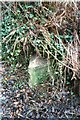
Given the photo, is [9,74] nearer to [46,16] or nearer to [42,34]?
[42,34]

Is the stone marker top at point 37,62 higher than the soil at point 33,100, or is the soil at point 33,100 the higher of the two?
the stone marker top at point 37,62

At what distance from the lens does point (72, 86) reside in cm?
207

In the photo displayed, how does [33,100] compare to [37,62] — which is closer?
[33,100]

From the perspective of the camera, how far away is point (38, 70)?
2.07m

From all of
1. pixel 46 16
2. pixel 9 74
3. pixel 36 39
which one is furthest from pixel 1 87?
pixel 46 16

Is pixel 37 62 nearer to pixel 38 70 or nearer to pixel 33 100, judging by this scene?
pixel 38 70

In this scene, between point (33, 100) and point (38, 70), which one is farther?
point (38, 70)

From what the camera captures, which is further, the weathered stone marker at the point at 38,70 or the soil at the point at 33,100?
the weathered stone marker at the point at 38,70

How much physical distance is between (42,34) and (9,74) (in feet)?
1.30

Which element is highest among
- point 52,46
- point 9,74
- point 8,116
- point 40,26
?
point 40,26

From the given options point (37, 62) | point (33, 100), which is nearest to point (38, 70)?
point (37, 62)

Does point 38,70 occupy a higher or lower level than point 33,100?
higher

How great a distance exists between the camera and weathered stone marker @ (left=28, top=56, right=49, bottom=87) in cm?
205

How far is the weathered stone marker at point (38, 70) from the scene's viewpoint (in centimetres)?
205
